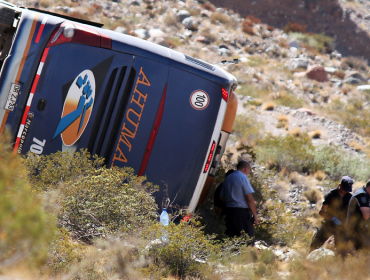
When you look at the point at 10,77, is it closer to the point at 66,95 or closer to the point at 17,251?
the point at 66,95

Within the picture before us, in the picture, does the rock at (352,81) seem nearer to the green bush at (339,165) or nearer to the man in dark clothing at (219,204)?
the green bush at (339,165)

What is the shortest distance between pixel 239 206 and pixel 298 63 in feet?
62.5

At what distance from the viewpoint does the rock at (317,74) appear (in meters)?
21.0

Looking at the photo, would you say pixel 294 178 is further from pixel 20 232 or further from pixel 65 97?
pixel 20 232

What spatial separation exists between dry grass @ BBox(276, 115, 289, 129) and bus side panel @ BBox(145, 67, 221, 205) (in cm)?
937

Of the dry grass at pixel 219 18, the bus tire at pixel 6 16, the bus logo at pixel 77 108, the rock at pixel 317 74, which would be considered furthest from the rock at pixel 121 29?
the bus logo at pixel 77 108

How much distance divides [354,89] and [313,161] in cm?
1298

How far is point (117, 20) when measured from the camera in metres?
21.0

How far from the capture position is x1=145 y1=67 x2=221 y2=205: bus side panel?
182 inches

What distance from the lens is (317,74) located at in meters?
21.1

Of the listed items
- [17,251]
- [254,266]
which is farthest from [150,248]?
[17,251]

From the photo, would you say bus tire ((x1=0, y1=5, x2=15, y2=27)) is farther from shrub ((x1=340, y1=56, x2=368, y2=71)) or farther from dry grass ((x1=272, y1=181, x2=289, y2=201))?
shrub ((x1=340, y1=56, x2=368, y2=71))

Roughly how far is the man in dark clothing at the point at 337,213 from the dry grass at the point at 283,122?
8513mm

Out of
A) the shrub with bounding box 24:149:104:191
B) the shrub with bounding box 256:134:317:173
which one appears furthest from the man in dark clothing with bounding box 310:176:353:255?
the shrub with bounding box 256:134:317:173
